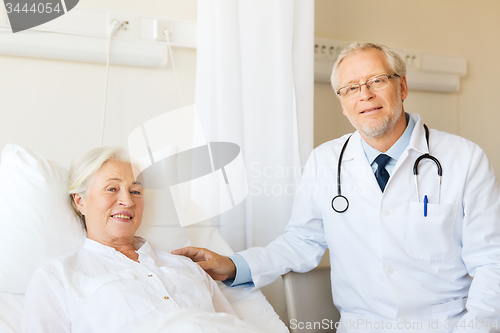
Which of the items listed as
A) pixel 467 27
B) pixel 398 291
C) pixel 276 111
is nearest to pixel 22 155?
pixel 276 111

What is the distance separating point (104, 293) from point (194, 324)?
264 millimetres

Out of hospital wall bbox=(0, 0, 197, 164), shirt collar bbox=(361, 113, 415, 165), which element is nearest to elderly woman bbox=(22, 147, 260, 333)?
hospital wall bbox=(0, 0, 197, 164)

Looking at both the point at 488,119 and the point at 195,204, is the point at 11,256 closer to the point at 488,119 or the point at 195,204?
the point at 195,204

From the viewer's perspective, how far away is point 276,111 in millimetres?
1812

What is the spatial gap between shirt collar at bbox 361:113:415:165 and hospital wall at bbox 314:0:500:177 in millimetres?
830

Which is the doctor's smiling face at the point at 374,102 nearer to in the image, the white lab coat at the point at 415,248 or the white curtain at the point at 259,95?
the white lab coat at the point at 415,248

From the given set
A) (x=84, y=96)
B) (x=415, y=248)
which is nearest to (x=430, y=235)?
(x=415, y=248)

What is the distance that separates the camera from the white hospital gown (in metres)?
1.08

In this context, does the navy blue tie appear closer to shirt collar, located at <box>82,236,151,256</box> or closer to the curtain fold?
the curtain fold

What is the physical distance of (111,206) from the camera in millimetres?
1303

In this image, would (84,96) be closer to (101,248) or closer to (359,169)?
(101,248)

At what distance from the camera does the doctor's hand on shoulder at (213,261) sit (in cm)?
142

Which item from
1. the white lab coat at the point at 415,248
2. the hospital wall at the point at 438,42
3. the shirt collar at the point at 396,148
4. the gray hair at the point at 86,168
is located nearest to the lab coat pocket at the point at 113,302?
the gray hair at the point at 86,168

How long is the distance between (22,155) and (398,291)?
1.20 metres
